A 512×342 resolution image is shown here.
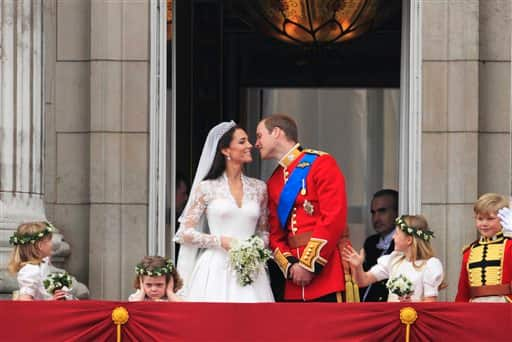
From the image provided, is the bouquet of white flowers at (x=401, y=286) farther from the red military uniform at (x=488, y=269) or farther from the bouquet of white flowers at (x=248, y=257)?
the bouquet of white flowers at (x=248, y=257)

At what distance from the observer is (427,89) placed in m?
13.3

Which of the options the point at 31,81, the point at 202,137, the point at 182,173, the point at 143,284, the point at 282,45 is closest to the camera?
the point at 143,284

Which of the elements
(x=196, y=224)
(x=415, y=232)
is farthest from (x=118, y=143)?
(x=415, y=232)

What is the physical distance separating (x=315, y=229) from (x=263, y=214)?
1.88 ft

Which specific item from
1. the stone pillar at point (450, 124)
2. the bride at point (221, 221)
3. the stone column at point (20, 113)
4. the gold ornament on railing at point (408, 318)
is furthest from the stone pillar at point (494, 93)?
the stone column at point (20, 113)

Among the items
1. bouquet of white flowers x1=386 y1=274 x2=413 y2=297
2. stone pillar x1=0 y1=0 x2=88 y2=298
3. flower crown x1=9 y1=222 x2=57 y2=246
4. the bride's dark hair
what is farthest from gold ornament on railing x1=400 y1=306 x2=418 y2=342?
stone pillar x1=0 y1=0 x2=88 y2=298

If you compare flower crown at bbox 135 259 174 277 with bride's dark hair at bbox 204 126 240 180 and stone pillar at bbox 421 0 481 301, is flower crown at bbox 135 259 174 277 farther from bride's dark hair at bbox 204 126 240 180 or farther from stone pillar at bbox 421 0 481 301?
stone pillar at bbox 421 0 481 301

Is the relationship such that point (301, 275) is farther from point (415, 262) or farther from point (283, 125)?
point (283, 125)

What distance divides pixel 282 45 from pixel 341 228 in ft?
26.8

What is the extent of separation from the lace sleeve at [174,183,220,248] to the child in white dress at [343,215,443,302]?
1030 millimetres

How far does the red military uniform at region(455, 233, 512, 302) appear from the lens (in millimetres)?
10969

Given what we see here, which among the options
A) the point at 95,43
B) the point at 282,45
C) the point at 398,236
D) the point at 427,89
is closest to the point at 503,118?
the point at 427,89

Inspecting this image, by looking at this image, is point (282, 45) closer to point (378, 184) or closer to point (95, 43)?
point (378, 184)

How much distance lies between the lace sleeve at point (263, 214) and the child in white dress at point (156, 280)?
0.97m
